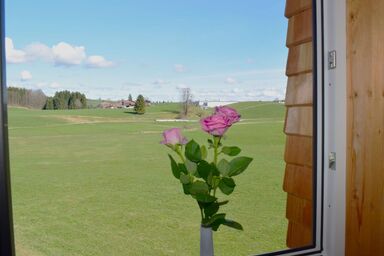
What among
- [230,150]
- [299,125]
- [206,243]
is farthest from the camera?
[299,125]

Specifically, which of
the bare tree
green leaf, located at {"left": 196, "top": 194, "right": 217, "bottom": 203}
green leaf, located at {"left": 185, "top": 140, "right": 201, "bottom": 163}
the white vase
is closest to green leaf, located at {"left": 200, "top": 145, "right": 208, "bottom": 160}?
green leaf, located at {"left": 185, "top": 140, "right": 201, "bottom": 163}

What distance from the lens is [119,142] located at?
145 cm

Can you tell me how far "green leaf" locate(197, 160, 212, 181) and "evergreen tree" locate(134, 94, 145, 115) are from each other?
0.45 m

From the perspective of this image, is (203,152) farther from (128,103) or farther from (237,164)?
(128,103)

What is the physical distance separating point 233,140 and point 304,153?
1.16 feet

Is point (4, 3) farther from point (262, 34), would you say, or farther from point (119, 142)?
point (262, 34)

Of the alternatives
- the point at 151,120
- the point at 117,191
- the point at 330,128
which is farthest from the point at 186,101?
the point at 330,128

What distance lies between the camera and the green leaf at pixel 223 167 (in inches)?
43.9

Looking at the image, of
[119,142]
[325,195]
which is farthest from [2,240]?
[325,195]

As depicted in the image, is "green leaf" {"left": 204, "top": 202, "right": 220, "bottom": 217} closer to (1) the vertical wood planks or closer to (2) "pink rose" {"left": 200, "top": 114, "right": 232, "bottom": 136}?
(2) "pink rose" {"left": 200, "top": 114, "right": 232, "bottom": 136}

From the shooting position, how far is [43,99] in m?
1.25

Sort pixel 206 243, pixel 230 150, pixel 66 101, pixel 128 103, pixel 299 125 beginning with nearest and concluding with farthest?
1. pixel 206 243
2. pixel 230 150
3. pixel 66 101
4. pixel 128 103
5. pixel 299 125

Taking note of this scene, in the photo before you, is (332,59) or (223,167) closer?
(223,167)

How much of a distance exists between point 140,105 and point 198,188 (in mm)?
514
